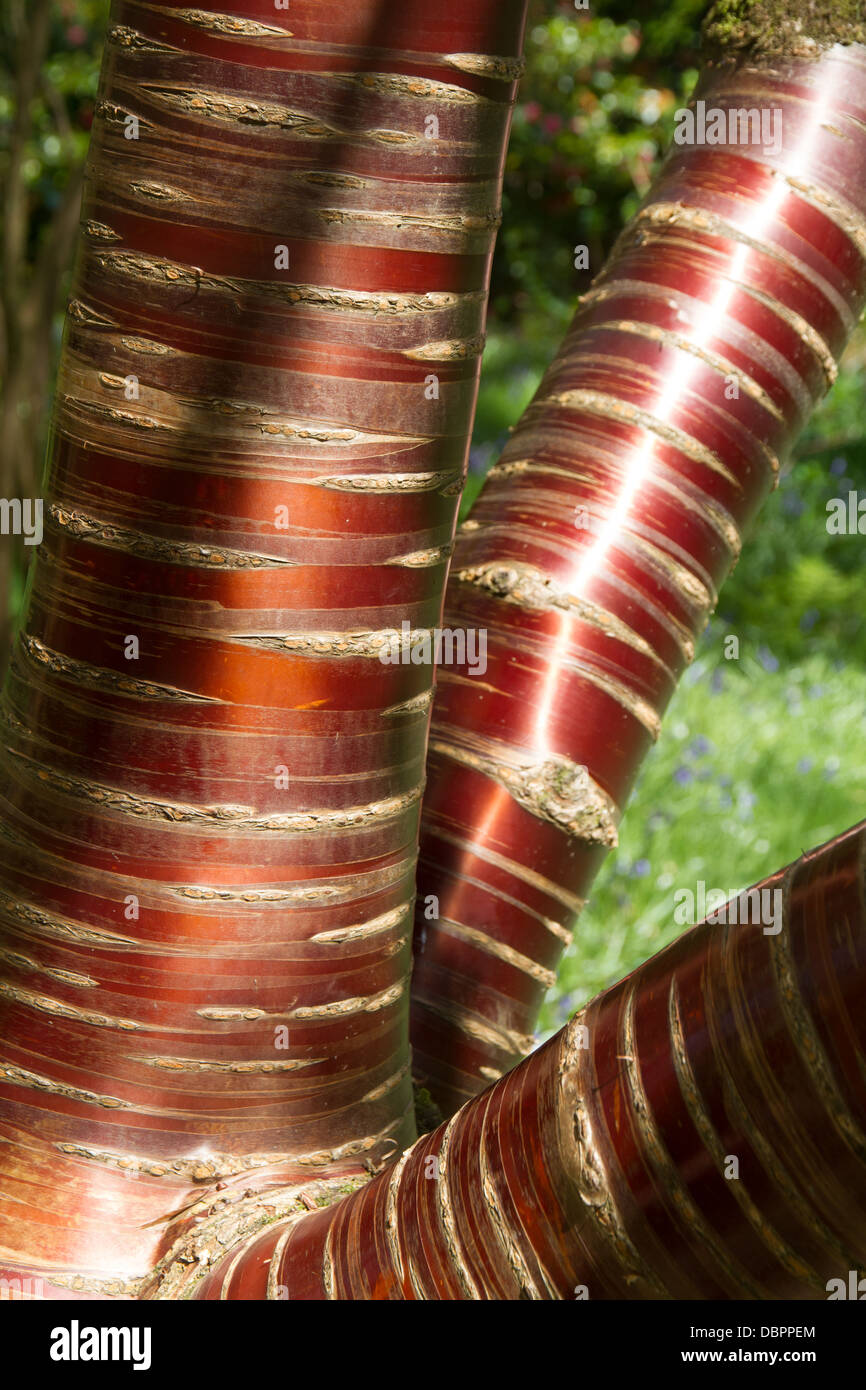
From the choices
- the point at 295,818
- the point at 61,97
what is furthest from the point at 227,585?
the point at 61,97

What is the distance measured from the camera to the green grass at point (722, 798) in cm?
354

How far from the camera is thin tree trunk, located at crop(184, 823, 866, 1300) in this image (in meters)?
0.72

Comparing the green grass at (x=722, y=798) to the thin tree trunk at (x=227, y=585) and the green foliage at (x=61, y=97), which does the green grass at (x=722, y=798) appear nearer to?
the thin tree trunk at (x=227, y=585)

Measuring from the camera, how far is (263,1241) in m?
1.01

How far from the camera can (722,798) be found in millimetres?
4258

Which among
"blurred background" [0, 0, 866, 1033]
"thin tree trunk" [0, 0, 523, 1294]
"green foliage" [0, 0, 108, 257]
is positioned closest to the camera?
"thin tree trunk" [0, 0, 523, 1294]

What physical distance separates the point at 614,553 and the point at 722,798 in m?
3.03

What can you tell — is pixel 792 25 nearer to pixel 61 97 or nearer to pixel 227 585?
pixel 227 585

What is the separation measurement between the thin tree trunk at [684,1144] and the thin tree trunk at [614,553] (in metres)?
0.45

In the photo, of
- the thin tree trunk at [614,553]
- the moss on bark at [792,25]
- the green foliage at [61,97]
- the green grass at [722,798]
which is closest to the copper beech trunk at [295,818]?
the thin tree trunk at [614,553]

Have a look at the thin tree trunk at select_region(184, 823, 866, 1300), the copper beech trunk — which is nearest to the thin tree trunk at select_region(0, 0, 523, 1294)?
the copper beech trunk

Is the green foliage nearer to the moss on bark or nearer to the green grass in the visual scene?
the green grass
